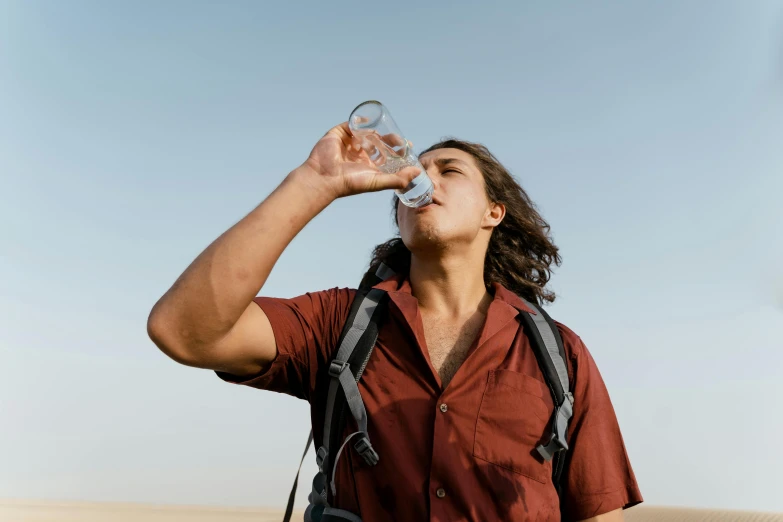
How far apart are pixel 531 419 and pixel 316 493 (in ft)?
4.00

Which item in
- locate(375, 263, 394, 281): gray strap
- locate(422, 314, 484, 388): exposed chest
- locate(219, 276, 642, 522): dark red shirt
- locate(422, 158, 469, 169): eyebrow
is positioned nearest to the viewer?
locate(219, 276, 642, 522): dark red shirt

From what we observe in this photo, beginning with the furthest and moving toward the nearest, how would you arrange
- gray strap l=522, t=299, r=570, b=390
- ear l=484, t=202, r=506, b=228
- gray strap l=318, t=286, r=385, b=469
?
ear l=484, t=202, r=506, b=228
gray strap l=522, t=299, r=570, b=390
gray strap l=318, t=286, r=385, b=469

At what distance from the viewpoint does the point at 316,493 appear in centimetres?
378

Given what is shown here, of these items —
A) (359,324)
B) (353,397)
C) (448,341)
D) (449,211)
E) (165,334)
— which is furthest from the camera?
(449,211)

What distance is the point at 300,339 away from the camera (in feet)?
12.8

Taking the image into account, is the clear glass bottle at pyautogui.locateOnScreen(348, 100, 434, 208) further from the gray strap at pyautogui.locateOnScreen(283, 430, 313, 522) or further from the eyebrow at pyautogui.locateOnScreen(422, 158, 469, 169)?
the gray strap at pyautogui.locateOnScreen(283, 430, 313, 522)

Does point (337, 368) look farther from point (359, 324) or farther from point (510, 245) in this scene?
point (510, 245)

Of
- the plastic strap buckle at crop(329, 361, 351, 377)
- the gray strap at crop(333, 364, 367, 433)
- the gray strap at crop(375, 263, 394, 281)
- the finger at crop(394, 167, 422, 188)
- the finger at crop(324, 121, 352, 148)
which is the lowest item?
the gray strap at crop(333, 364, 367, 433)

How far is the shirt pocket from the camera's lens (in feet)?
12.2

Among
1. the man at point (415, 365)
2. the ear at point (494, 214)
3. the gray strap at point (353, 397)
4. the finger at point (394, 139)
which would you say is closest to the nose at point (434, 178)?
the man at point (415, 365)

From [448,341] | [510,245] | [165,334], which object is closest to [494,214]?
[510,245]

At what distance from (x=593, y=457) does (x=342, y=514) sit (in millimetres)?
1445

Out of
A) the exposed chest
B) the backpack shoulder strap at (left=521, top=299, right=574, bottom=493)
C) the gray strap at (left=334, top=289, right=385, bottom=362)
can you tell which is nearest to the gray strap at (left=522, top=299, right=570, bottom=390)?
the backpack shoulder strap at (left=521, top=299, right=574, bottom=493)

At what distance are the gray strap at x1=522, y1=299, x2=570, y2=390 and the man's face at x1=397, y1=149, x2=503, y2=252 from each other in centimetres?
75
